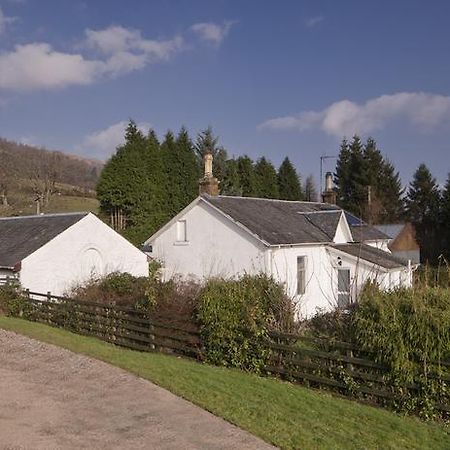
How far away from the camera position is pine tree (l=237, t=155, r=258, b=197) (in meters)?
55.7

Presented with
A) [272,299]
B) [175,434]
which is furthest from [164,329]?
[175,434]

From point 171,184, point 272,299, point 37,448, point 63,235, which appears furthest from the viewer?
point 171,184

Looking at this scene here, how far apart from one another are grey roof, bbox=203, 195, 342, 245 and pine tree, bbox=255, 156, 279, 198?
24.5m

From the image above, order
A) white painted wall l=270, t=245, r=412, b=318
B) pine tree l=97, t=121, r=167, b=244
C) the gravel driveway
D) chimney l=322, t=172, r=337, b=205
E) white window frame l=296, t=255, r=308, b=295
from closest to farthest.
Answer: the gravel driveway → white painted wall l=270, t=245, r=412, b=318 → white window frame l=296, t=255, r=308, b=295 → chimney l=322, t=172, r=337, b=205 → pine tree l=97, t=121, r=167, b=244

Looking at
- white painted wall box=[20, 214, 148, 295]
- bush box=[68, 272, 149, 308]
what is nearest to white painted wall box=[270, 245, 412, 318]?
white painted wall box=[20, 214, 148, 295]

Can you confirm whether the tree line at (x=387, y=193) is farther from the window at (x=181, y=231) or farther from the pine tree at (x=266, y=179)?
the window at (x=181, y=231)

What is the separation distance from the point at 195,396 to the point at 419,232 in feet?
167

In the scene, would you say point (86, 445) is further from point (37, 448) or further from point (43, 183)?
point (43, 183)

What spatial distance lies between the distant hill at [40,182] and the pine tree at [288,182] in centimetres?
1914

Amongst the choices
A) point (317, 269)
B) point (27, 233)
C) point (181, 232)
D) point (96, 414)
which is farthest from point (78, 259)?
point (96, 414)

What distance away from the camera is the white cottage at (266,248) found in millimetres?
24891

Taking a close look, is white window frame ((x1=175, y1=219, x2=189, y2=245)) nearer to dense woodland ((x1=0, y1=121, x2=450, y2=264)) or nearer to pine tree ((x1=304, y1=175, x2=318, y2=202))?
dense woodland ((x1=0, y1=121, x2=450, y2=264))

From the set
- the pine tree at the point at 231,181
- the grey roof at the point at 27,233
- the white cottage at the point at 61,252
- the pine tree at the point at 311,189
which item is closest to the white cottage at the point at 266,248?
the white cottage at the point at 61,252

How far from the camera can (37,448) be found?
695 cm
